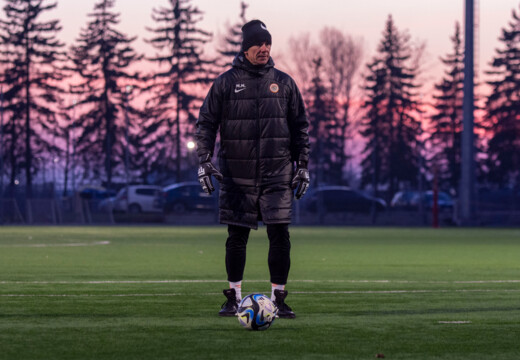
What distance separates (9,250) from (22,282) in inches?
341

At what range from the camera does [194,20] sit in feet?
259

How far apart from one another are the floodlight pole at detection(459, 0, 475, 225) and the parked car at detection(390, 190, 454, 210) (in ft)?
15.4

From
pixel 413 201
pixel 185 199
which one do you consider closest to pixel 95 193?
pixel 185 199

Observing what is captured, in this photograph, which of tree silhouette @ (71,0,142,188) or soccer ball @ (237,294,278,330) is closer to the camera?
soccer ball @ (237,294,278,330)

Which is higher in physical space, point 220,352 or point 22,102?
point 22,102

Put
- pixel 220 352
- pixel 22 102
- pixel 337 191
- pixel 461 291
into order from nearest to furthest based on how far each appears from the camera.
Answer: pixel 220 352, pixel 461 291, pixel 337 191, pixel 22 102

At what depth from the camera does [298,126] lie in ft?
29.5

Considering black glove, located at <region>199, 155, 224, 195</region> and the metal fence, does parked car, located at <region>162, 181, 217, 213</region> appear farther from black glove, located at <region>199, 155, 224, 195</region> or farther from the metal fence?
black glove, located at <region>199, 155, 224, 195</region>

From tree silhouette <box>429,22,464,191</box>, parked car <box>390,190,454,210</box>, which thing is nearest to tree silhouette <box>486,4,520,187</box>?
tree silhouette <box>429,22,464,191</box>

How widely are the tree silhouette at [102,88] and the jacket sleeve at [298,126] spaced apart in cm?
7111

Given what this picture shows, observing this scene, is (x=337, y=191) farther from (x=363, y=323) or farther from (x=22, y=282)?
(x=363, y=323)

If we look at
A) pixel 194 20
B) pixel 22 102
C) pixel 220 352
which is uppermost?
pixel 194 20

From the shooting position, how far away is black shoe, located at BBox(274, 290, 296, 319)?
866 centimetres

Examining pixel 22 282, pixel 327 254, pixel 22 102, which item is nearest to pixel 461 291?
pixel 22 282
